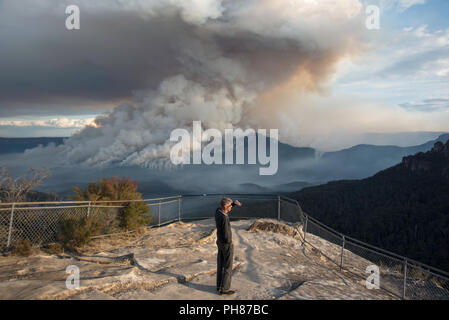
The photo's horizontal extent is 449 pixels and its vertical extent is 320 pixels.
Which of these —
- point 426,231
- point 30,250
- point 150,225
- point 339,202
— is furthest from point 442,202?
point 30,250

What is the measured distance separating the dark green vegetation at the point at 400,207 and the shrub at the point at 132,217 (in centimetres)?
5509

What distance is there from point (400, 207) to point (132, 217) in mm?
82861

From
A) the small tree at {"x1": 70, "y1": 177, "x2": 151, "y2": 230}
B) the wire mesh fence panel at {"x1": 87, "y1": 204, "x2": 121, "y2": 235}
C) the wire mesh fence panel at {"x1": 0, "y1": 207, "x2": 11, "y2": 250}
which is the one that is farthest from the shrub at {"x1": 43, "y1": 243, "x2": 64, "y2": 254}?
the small tree at {"x1": 70, "y1": 177, "x2": 151, "y2": 230}

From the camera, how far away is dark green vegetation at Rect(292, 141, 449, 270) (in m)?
61.4

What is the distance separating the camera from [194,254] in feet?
29.1

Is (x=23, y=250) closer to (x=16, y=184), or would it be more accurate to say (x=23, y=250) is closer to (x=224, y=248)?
(x=16, y=184)

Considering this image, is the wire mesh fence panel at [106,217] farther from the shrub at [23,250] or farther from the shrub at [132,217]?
the shrub at [23,250]

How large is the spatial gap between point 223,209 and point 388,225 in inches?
3039

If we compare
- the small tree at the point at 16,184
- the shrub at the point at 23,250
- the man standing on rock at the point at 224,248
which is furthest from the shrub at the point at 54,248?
the man standing on rock at the point at 224,248

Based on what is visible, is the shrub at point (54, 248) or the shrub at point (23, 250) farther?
the shrub at point (54, 248)

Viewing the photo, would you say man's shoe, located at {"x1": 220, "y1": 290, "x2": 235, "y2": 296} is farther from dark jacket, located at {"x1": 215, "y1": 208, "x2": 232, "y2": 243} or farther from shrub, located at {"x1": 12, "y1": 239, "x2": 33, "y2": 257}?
shrub, located at {"x1": 12, "y1": 239, "x2": 33, "y2": 257}

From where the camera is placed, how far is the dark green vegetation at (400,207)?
6138 cm

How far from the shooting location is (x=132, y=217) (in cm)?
1161
